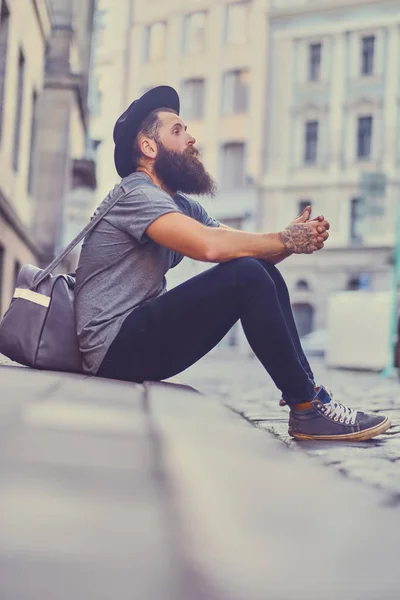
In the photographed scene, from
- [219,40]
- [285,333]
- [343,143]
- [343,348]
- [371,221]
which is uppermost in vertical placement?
[219,40]

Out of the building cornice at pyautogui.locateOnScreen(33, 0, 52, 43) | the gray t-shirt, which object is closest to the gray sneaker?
the gray t-shirt

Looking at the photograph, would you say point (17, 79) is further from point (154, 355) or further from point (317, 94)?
point (317, 94)

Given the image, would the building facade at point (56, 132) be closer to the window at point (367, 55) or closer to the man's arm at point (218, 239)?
the man's arm at point (218, 239)

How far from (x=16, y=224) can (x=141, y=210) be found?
808cm

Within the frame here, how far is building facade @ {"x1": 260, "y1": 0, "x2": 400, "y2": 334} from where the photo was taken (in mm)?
32406

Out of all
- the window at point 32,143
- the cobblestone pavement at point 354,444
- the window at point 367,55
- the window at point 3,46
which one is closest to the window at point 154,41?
the window at point 367,55

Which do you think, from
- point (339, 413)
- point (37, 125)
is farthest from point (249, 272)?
point (37, 125)

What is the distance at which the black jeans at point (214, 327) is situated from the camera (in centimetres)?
336

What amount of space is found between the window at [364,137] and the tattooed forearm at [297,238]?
100 ft

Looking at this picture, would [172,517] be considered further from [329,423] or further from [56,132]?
[56,132]

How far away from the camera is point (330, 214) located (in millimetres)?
33250

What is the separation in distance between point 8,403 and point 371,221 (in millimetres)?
29579

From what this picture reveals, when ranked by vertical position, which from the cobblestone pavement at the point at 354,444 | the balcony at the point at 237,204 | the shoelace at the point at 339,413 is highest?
the balcony at the point at 237,204

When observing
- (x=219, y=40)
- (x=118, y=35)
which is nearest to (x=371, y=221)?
(x=219, y=40)
